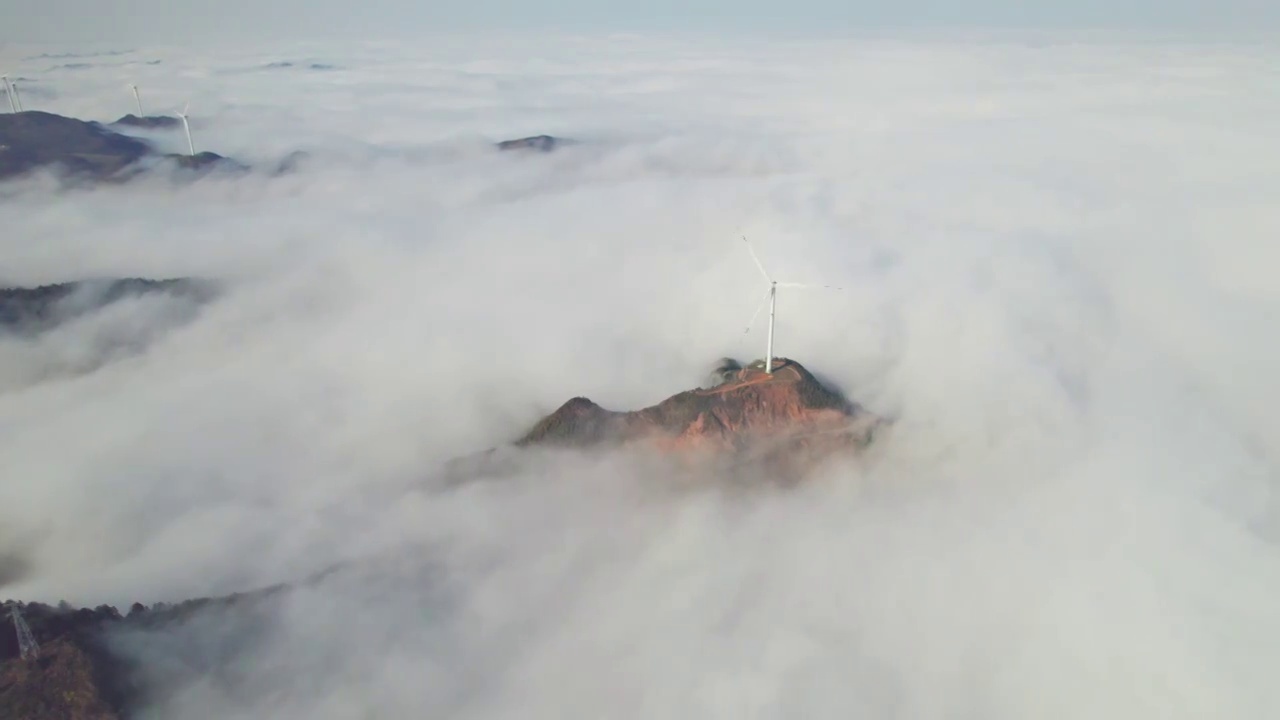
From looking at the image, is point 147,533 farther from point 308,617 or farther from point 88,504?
point 308,617

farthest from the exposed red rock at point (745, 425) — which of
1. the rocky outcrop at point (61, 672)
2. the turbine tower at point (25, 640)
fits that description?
the turbine tower at point (25, 640)

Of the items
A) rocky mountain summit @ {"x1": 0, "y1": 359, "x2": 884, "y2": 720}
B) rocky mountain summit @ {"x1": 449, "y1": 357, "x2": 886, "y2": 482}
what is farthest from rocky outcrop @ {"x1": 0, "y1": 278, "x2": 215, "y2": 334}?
rocky mountain summit @ {"x1": 0, "y1": 359, "x2": 884, "y2": 720}

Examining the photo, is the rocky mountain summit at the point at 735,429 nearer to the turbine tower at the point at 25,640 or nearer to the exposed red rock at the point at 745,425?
the exposed red rock at the point at 745,425

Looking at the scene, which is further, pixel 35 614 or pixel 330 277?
pixel 330 277

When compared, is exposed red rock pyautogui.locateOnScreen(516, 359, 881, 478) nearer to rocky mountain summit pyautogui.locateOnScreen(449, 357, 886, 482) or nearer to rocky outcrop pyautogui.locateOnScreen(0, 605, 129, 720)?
rocky mountain summit pyautogui.locateOnScreen(449, 357, 886, 482)

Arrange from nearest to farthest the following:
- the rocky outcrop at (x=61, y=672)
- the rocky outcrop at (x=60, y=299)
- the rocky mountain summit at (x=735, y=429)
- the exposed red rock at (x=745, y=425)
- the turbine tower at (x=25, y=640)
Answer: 1. the rocky outcrop at (x=61, y=672)
2. the turbine tower at (x=25, y=640)
3. the rocky mountain summit at (x=735, y=429)
4. the exposed red rock at (x=745, y=425)
5. the rocky outcrop at (x=60, y=299)

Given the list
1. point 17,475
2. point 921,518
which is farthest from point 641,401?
point 17,475
